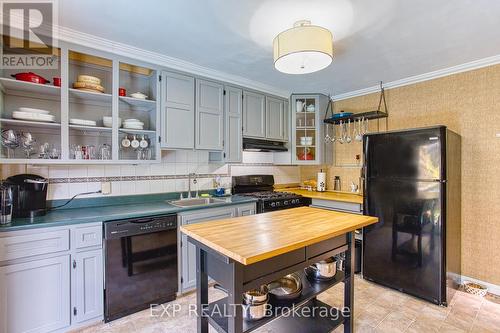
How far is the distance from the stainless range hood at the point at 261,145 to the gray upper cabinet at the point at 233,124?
131 mm

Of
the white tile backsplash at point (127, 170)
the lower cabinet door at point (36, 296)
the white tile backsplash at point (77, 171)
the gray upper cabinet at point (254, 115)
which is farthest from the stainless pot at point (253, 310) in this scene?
the gray upper cabinet at point (254, 115)

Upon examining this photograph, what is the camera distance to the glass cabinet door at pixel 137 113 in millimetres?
2588

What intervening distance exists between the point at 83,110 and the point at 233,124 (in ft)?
5.47

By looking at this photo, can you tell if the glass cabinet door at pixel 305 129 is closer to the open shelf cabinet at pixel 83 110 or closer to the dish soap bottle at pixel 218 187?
the dish soap bottle at pixel 218 187

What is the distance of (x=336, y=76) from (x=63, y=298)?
3628mm

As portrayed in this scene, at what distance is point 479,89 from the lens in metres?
2.75

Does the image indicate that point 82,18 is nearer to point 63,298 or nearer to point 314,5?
point 314,5

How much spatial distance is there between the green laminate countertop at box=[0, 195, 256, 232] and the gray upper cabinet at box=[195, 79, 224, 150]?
0.78m

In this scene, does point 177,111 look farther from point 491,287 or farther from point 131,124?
point 491,287

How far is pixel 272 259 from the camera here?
147 centimetres

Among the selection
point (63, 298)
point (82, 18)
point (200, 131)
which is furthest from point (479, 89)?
point (63, 298)

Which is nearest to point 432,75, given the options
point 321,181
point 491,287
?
point 321,181

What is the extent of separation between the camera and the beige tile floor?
208 cm

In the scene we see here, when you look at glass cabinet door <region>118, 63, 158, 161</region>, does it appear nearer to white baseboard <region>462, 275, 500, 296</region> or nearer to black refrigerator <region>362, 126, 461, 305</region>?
black refrigerator <region>362, 126, 461, 305</region>
